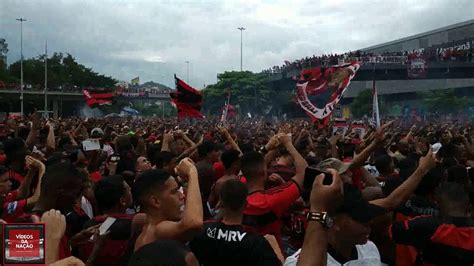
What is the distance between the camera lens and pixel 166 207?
337cm

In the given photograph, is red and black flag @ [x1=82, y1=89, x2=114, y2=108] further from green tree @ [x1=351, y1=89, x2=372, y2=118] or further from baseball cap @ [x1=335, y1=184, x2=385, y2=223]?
green tree @ [x1=351, y1=89, x2=372, y2=118]

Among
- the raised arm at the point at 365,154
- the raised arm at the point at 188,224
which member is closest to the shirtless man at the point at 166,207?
the raised arm at the point at 188,224

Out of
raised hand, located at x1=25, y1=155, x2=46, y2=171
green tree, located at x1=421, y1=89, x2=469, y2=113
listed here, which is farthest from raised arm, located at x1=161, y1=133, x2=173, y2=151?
green tree, located at x1=421, y1=89, x2=469, y2=113

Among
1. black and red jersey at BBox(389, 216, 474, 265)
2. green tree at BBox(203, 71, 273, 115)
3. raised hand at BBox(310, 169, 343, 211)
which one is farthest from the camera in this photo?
green tree at BBox(203, 71, 273, 115)

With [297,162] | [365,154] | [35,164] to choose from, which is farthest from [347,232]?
[35,164]

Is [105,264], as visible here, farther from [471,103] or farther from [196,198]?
[471,103]

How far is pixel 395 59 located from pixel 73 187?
57951mm

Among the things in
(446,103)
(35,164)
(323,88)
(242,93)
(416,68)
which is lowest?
(35,164)

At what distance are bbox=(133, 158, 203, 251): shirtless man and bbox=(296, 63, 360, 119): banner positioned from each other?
10597mm

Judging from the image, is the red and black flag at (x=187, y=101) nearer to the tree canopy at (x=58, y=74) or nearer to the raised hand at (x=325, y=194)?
the raised hand at (x=325, y=194)

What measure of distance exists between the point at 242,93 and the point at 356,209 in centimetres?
6648

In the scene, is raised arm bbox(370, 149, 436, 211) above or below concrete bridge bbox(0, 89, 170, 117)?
below

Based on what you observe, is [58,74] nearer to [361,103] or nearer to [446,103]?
[361,103]

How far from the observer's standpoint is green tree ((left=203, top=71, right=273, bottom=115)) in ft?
223
